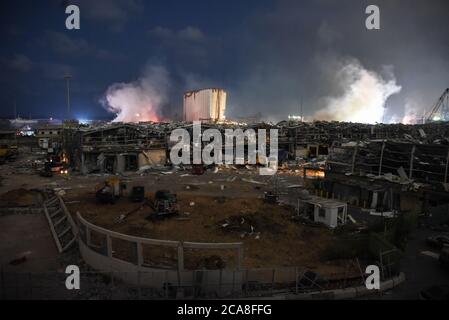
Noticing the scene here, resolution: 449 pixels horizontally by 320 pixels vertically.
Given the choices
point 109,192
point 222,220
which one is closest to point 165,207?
point 222,220

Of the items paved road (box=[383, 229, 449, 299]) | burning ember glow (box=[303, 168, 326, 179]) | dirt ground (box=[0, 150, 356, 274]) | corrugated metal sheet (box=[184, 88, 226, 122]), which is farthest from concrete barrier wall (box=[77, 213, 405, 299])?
corrugated metal sheet (box=[184, 88, 226, 122])

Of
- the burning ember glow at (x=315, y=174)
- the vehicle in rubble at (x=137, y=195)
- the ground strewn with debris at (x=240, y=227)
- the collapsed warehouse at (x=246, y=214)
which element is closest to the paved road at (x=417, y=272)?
the collapsed warehouse at (x=246, y=214)

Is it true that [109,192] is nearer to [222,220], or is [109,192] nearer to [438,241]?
[222,220]

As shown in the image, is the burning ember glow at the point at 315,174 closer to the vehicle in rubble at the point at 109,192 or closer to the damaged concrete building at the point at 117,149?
the vehicle in rubble at the point at 109,192

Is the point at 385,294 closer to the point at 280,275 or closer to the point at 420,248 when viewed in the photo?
the point at 280,275

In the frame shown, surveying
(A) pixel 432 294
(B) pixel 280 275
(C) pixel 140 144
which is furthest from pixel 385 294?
(C) pixel 140 144
